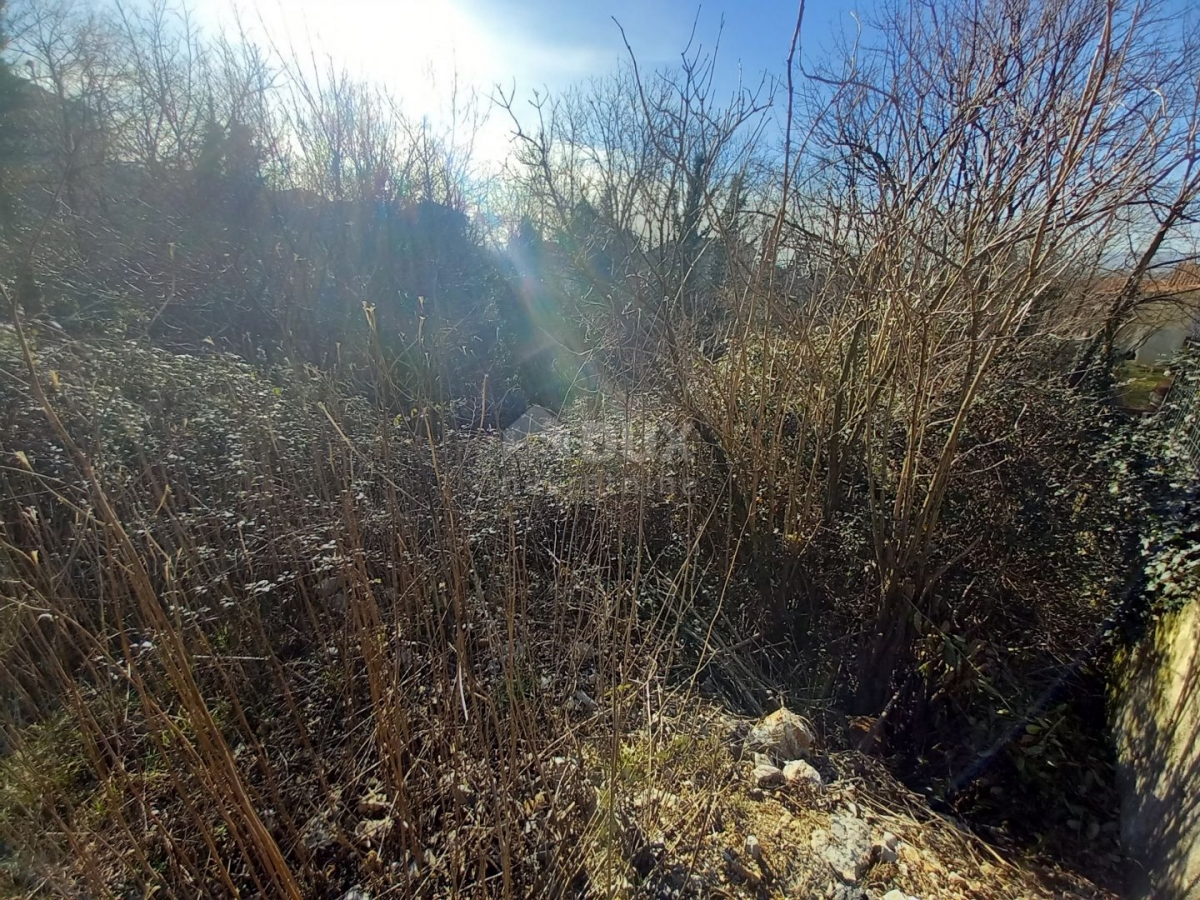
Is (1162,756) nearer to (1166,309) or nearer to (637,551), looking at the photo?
(637,551)

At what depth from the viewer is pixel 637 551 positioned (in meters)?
1.66

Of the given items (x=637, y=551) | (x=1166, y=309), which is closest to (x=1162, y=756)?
(x=637, y=551)

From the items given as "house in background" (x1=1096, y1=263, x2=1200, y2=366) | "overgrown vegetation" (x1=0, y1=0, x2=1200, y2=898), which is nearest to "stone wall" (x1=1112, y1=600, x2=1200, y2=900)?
"overgrown vegetation" (x1=0, y1=0, x2=1200, y2=898)

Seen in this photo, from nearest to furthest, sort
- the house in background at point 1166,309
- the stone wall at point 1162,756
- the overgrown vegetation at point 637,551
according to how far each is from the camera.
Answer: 1. the overgrown vegetation at point 637,551
2. the stone wall at point 1162,756
3. the house in background at point 1166,309

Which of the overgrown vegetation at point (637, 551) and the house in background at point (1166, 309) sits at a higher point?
the house in background at point (1166, 309)

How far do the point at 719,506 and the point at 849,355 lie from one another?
3.57ft

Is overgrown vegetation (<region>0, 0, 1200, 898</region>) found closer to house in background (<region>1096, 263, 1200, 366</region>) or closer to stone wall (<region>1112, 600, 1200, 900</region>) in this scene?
stone wall (<region>1112, 600, 1200, 900</region>)

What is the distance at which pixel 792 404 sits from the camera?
3.01 meters

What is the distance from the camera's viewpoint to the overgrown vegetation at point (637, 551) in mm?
1479

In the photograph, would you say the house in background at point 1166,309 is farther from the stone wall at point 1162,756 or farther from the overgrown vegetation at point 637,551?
the stone wall at point 1162,756

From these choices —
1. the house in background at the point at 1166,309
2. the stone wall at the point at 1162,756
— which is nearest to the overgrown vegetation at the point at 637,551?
the stone wall at the point at 1162,756

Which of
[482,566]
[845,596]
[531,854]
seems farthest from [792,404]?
[531,854]

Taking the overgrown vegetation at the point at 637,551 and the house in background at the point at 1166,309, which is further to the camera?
the house in background at the point at 1166,309

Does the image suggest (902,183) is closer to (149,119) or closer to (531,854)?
(531,854)
